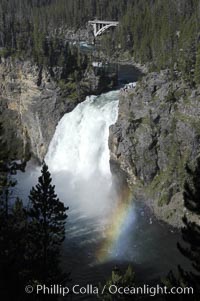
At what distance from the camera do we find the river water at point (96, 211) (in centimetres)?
5328

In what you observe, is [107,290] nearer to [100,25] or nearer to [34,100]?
[34,100]

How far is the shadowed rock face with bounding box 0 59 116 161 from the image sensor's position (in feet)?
294

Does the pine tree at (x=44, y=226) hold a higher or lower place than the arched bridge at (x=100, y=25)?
lower

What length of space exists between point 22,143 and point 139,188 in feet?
121

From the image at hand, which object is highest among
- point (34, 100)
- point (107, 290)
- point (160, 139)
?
point (34, 100)

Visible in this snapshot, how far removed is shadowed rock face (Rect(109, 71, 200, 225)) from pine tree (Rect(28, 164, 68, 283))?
2475cm

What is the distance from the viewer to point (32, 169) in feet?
289

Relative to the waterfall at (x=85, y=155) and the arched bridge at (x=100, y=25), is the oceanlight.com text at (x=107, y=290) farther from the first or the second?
the arched bridge at (x=100, y=25)

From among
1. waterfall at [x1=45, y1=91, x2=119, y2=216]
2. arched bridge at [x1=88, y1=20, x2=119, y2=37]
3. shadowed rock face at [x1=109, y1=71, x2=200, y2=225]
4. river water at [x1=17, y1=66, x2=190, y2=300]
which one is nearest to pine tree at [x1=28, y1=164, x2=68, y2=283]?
river water at [x1=17, y1=66, x2=190, y2=300]

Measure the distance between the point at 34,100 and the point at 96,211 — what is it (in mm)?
34403

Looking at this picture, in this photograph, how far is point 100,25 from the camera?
177 m

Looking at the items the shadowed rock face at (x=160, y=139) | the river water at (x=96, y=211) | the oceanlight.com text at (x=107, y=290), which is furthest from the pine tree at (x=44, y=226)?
the shadowed rock face at (x=160, y=139)

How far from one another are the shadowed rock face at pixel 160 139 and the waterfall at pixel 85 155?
5.12 m

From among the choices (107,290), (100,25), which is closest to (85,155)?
(107,290)
